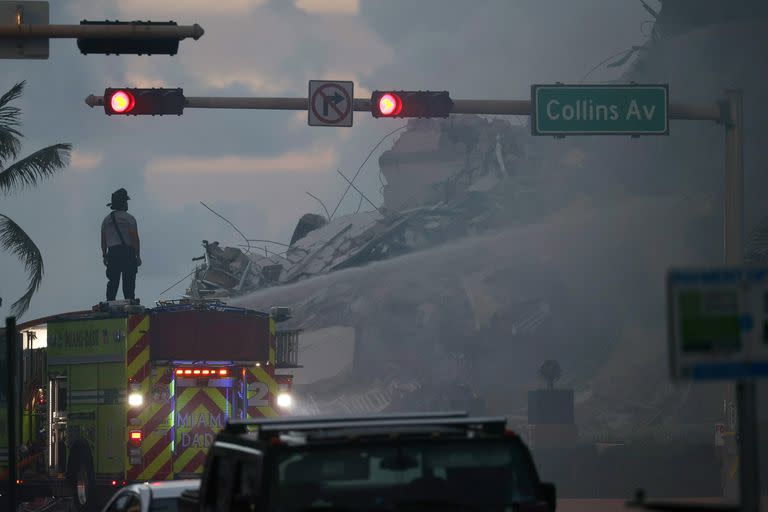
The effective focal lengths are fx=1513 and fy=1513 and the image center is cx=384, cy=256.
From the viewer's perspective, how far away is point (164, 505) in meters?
11.8

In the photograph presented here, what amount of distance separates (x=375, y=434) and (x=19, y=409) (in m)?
11.8

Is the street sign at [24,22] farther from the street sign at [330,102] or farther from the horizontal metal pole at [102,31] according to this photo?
the street sign at [330,102]

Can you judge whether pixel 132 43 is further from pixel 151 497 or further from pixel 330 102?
pixel 330 102

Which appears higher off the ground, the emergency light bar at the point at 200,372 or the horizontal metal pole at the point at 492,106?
the horizontal metal pole at the point at 492,106

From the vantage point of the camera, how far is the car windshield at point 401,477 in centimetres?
770

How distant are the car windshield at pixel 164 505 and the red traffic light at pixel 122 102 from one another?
7973 mm

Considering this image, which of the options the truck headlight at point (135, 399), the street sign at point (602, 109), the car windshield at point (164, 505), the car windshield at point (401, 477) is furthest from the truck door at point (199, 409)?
the car windshield at point (401, 477)

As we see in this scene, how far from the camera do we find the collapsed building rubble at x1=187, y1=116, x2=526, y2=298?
321ft

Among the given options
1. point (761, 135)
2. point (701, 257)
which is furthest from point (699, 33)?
point (701, 257)

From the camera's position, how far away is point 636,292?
85.8m

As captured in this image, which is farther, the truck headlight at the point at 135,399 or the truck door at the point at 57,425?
the truck door at the point at 57,425

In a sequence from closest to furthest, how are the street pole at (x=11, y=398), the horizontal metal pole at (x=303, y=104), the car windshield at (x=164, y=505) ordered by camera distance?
the street pole at (x=11, y=398)
the car windshield at (x=164, y=505)
the horizontal metal pole at (x=303, y=104)

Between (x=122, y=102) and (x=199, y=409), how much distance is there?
4572mm

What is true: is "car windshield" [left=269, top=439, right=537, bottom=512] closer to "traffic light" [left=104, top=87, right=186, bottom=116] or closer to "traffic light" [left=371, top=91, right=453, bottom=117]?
"traffic light" [left=371, top=91, right=453, bottom=117]
